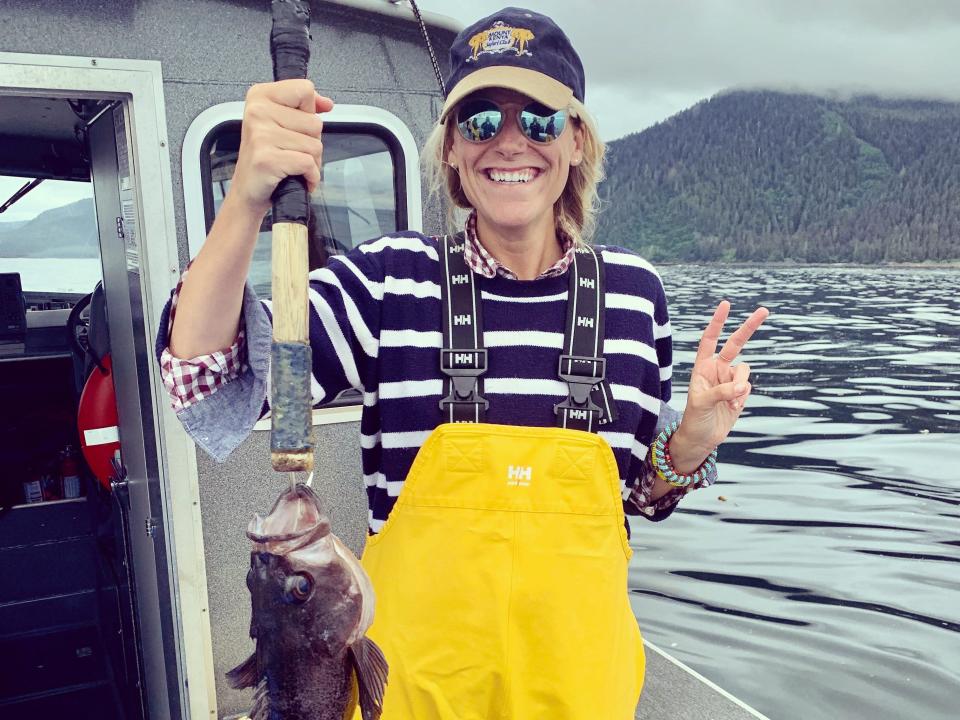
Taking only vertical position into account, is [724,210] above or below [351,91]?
above

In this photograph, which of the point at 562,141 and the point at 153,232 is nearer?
the point at 562,141

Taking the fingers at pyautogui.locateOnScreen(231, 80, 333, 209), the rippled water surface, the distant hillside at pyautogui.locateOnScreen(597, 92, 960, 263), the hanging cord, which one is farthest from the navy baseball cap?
the distant hillside at pyautogui.locateOnScreen(597, 92, 960, 263)

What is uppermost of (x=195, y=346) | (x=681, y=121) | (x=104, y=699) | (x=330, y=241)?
(x=681, y=121)

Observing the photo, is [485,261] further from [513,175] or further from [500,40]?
[500,40]

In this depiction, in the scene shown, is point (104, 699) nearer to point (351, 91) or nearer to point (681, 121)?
point (351, 91)


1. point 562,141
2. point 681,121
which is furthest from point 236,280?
point 681,121

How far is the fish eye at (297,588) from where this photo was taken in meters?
1.25

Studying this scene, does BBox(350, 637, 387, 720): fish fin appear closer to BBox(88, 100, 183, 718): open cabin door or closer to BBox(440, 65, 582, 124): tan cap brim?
BBox(440, 65, 582, 124): tan cap brim

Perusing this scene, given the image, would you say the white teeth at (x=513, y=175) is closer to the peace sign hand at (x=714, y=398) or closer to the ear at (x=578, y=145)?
the ear at (x=578, y=145)

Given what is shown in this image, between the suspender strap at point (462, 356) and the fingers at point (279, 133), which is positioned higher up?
the fingers at point (279, 133)

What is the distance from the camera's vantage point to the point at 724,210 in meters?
124

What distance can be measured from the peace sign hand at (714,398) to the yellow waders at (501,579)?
30 centimetres

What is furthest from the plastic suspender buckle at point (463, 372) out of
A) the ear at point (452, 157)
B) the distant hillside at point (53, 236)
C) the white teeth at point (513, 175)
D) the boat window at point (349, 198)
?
the distant hillside at point (53, 236)

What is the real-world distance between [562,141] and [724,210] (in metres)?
130
